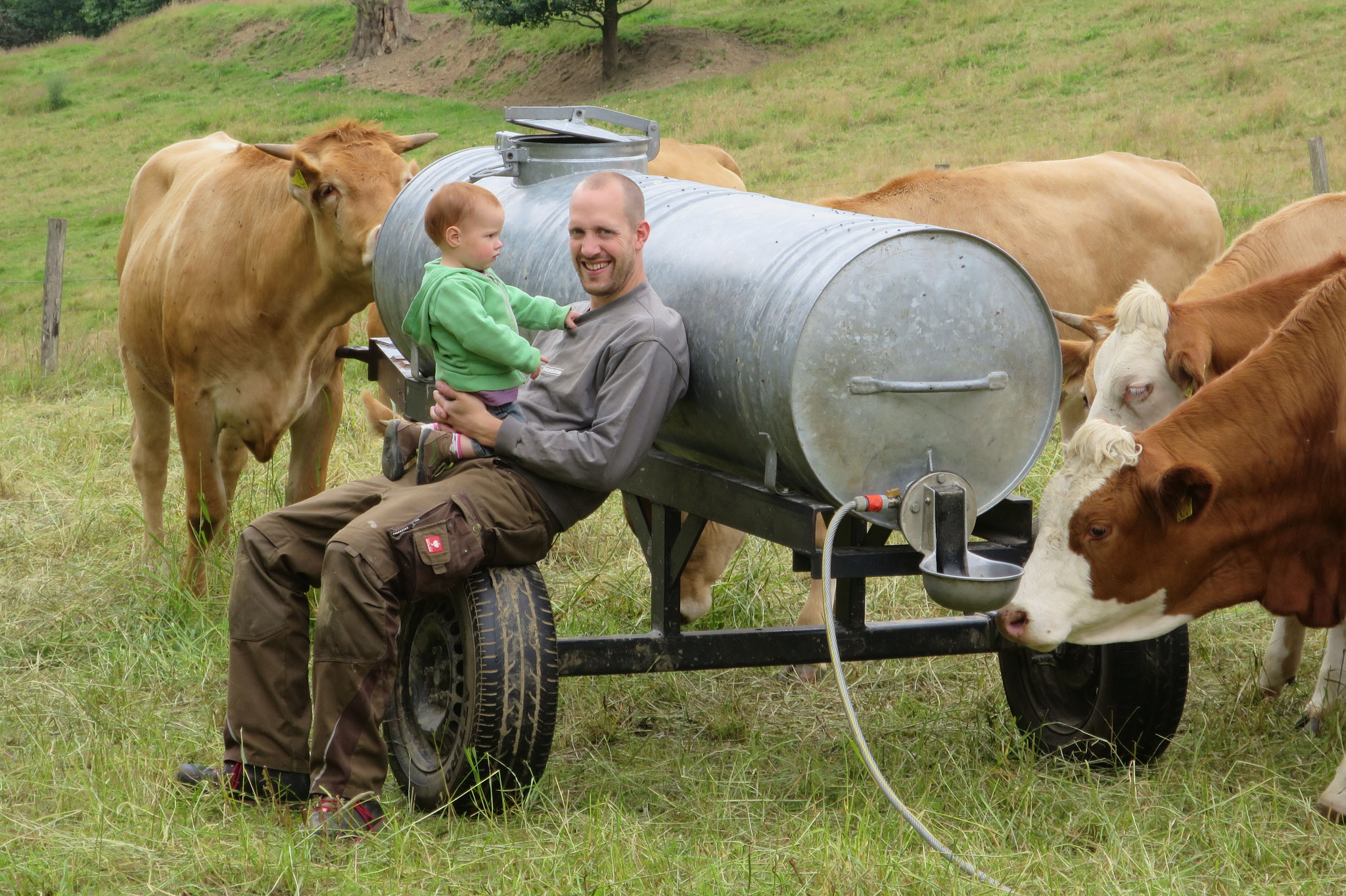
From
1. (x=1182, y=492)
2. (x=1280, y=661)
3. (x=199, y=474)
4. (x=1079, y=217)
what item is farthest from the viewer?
(x=1079, y=217)

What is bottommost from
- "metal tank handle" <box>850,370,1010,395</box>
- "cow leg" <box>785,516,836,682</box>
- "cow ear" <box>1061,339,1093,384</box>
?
"cow leg" <box>785,516,836,682</box>

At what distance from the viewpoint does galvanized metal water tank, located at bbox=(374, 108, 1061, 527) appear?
10.6ft

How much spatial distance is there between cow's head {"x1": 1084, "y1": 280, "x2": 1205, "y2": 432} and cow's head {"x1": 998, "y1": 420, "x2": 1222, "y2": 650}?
1305 millimetres

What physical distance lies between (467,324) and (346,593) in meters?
0.81

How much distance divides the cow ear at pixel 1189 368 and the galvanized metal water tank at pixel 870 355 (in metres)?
1.58

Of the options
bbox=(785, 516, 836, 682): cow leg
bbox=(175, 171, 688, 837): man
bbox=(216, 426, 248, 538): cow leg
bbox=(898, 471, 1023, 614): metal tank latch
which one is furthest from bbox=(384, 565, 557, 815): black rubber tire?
bbox=(216, 426, 248, 538): cow leg

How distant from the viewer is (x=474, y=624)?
11.3 feet

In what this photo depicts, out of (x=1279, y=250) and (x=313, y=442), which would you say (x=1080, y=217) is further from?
(x=313, y=442)

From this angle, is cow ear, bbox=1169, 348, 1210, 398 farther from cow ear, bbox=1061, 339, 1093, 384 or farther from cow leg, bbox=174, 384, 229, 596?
cow leg, bbox=174, 384, 229, 596

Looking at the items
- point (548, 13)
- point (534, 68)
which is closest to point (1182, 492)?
point (548, 13)

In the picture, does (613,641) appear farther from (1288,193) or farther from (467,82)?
(467,82)

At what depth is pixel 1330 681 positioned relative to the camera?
4.40m

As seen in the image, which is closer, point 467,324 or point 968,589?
point 968,589

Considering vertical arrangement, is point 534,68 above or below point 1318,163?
below
